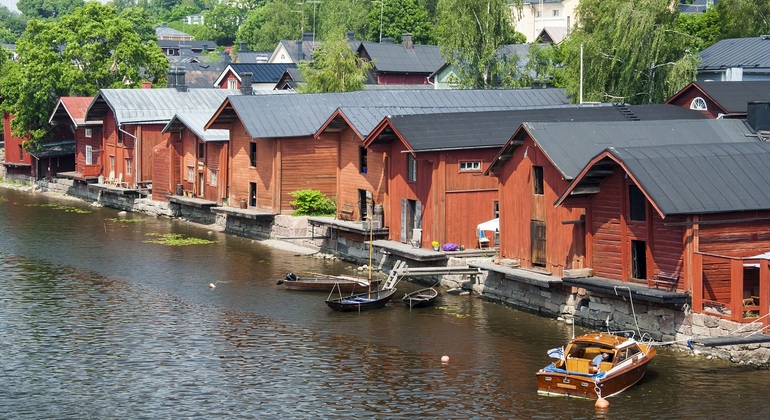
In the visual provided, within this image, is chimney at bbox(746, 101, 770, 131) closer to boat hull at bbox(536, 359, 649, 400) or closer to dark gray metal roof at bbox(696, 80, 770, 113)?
dark gray metal roof at bbox(696, 80, 770, 113)

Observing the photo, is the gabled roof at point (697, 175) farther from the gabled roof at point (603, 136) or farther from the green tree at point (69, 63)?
the green tree at point (69, 63)

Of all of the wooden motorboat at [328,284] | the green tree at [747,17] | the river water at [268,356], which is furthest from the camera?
the green tree at [747,17]

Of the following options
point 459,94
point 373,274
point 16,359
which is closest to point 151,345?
point 16,359

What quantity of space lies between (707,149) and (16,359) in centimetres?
2537

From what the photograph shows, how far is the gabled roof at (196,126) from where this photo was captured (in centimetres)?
7469

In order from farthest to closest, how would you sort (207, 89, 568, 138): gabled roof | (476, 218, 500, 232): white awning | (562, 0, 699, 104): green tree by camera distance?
1. (562, 0, 699, 104): green tree
2. (207, 89, 568, 138): gabled roof
3. (476, 218, 500, 232): white awning

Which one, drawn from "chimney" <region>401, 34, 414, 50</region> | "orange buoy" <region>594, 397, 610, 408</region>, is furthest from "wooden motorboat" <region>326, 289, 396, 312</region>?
"chimney" <region>401, 34, 414, 50</region>

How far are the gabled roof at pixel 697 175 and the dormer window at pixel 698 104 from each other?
68.4ft

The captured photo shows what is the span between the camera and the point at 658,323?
4144 cm

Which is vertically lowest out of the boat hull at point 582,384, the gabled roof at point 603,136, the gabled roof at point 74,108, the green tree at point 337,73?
the boat hull at point 582,384

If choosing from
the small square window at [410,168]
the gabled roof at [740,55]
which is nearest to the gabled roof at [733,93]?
the gabled roof at [740,55]

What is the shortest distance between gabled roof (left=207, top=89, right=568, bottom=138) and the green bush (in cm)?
340

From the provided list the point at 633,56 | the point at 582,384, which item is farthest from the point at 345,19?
the point at 582,384

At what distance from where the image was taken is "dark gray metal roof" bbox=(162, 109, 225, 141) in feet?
245
